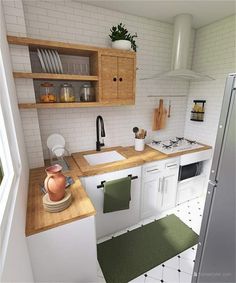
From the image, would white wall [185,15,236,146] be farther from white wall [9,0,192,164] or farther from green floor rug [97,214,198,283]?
green floor rug [97,214,198,283]

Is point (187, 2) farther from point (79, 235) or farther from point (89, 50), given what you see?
point (79, 235)

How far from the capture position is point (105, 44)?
197 centimetres

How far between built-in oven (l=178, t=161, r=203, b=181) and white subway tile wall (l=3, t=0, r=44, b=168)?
182 cm

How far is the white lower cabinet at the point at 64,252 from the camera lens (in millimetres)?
1078

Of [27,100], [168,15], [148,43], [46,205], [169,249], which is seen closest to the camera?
[46,205]

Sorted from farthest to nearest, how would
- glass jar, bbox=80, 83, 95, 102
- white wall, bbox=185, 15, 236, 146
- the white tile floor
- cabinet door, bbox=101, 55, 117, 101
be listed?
white wall, bbox=185, 15, 236, 146 < glass jar, bbox=80, 83, 95, 102 < cabinet door, bbox=101, 55, 117, 101 < the white tile floor

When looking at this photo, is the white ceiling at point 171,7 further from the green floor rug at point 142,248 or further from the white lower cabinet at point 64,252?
the green floor rug at point 142,248

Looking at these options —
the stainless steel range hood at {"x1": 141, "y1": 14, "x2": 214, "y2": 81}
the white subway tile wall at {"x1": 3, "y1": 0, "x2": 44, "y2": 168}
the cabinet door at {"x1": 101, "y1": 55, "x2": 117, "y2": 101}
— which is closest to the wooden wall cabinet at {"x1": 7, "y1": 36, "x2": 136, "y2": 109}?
the cabinet door at {"x1": 101, "y1": 55, "x2": 117, "y2": 101}

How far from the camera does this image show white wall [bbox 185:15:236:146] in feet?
6.80

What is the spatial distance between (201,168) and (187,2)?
213 centimetres

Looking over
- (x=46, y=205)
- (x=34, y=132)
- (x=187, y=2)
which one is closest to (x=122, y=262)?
(x=46, y=205)

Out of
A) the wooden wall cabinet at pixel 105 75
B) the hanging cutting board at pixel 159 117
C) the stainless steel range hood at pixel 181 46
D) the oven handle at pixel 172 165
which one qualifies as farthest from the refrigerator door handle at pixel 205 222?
the hanging cutting board at pixel 159 117

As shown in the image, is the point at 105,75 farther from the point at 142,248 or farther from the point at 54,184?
the point at 142,248

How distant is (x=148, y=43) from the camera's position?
221 cm
